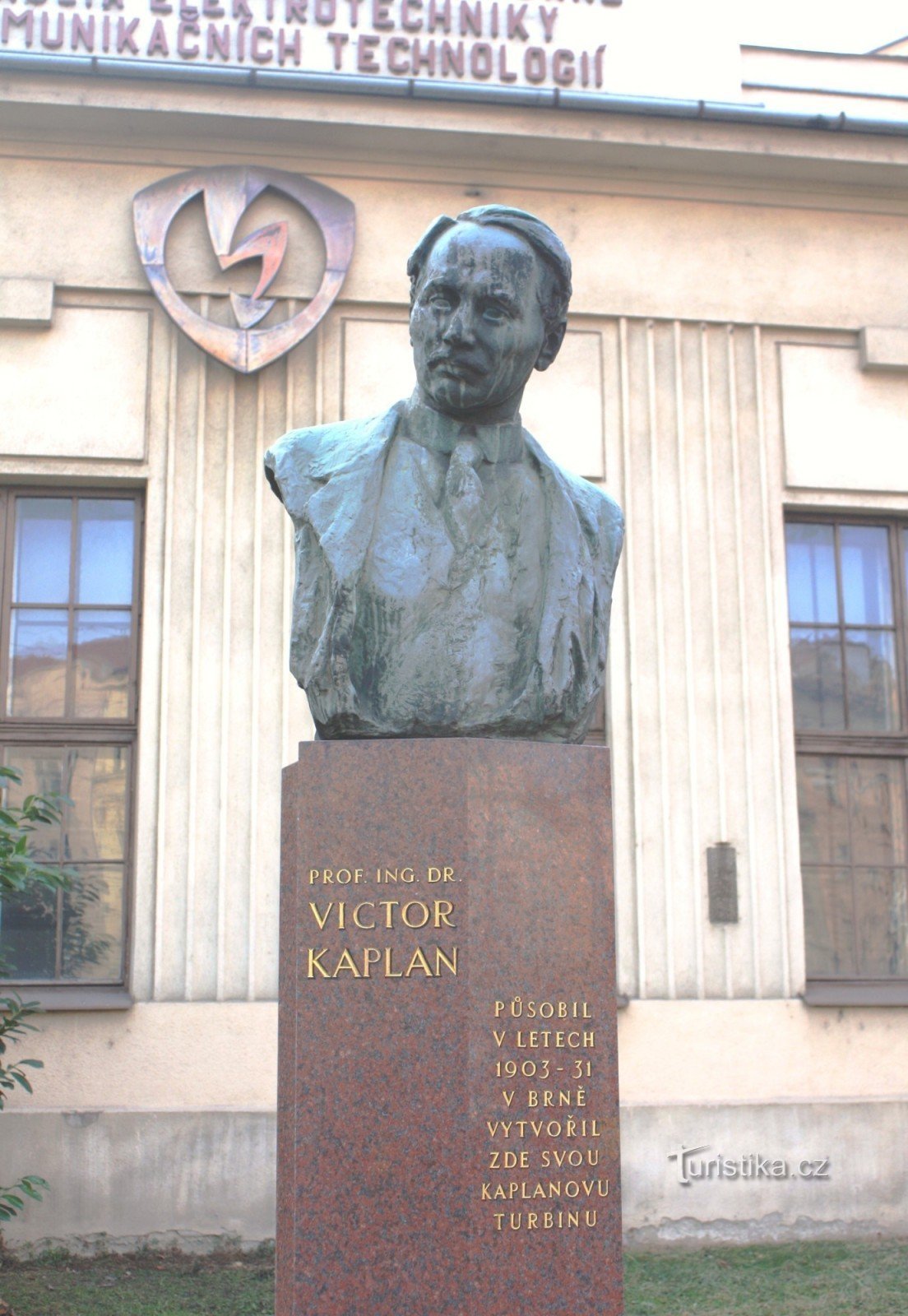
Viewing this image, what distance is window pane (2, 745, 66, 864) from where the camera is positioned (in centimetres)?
803

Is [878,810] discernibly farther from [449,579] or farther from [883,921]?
[449,579]

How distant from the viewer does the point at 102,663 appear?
27.0 feet

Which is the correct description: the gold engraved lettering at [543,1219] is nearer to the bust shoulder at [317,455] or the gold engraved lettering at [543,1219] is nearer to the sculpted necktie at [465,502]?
the sculpted necktie at [465,502]

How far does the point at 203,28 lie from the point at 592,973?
659cm

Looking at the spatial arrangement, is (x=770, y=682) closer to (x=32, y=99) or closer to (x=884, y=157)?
(x=884, y=157)

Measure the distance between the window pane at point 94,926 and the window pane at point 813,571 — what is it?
4.05 m

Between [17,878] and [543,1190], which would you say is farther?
[17,878]

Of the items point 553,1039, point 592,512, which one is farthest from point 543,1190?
point 592,512

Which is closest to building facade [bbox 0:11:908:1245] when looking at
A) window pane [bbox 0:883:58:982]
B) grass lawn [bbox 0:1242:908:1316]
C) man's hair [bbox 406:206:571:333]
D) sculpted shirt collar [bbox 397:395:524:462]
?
window pane [bbox 0:883:58:982]

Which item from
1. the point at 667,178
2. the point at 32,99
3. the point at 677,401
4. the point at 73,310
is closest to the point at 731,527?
the point at 677,401

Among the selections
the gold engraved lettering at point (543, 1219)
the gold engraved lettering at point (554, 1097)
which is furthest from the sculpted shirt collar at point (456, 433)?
the gold engraved lettering at point (543, 1219)

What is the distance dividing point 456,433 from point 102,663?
471 centimetres

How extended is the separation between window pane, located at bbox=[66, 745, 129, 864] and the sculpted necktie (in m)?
4.67

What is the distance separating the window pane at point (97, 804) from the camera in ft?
26.4
